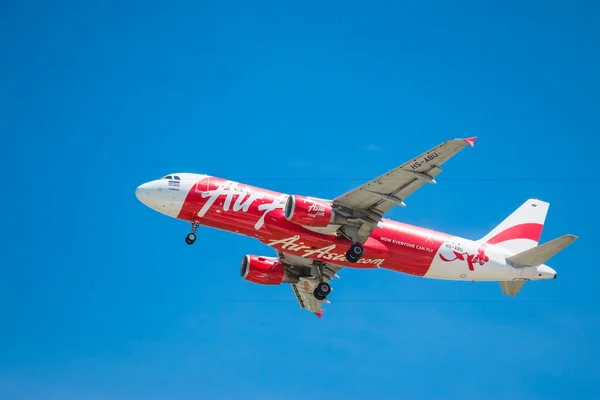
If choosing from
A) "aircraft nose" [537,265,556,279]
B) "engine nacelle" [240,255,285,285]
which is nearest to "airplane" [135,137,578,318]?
"aircraft nose" [537,265,556,279]

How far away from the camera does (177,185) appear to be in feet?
159

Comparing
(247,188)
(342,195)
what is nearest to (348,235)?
(342,195)

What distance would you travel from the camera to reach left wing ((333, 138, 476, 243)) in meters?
43.4

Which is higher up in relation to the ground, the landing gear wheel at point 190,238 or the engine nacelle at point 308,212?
the engine nacelle at point 308,212

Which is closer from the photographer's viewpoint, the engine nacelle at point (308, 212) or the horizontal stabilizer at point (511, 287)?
the engine nacelle at point (308, 212)

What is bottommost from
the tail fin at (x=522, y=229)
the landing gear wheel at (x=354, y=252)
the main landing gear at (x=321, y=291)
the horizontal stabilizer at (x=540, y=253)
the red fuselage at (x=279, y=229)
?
the main landing gear at (x=321, y=291)

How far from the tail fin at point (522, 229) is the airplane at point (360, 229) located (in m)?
0.09

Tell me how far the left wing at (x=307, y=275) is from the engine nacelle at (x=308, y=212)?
7.08 metres

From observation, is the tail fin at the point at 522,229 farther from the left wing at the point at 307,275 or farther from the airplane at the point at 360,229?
the left wing at the point at 307,275

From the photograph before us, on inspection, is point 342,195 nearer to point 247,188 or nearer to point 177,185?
point 247,188

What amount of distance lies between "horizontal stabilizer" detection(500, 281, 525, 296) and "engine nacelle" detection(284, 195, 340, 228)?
13.4m

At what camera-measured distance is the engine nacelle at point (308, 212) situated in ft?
154

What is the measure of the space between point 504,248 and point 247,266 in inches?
652

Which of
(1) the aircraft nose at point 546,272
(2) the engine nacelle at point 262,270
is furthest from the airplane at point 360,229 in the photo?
(2) the engine nacelle at point 262,270
